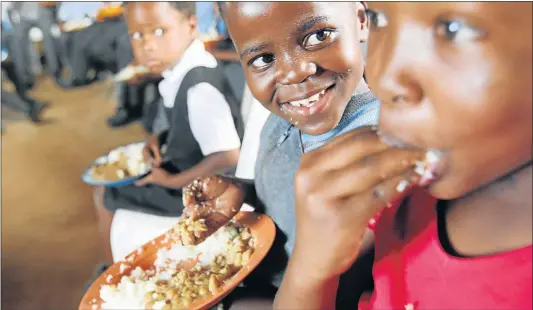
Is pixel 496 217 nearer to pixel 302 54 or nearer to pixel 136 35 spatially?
pixel 302 54

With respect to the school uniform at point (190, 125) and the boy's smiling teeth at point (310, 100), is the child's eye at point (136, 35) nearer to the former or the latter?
the school uniform at point (190, 125)

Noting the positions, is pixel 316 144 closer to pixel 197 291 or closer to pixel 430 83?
pixel 197 291

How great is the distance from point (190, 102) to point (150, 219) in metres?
0.32

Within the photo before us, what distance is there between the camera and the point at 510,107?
318mm

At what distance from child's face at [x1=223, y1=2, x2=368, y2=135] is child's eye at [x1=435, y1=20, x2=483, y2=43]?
317mm

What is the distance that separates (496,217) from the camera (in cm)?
39

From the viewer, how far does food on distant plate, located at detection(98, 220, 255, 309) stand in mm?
814

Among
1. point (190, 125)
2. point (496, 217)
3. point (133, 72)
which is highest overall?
point (496, 217)

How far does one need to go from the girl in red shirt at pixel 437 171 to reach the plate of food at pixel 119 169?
37.9 inches

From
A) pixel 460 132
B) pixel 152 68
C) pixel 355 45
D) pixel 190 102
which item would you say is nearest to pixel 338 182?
pixel 460 132

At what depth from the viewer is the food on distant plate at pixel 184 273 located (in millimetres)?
814

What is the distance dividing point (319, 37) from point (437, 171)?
336 mm

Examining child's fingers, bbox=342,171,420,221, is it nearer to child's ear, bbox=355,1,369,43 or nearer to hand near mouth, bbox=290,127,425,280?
hand near mouth, bbox=290,127,425,280

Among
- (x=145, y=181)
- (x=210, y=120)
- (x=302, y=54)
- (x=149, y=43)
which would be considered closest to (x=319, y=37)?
(x=302, y=54)
